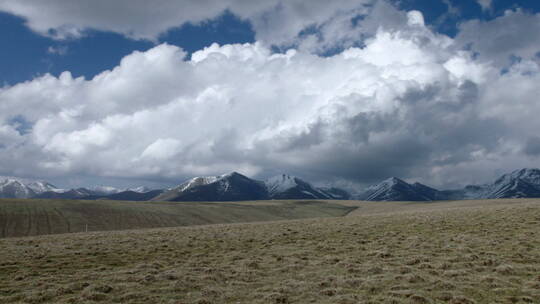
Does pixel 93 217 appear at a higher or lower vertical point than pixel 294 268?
lower

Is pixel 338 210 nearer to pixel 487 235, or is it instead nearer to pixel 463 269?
pixel 487 235

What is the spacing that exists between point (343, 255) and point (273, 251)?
18.2 feet

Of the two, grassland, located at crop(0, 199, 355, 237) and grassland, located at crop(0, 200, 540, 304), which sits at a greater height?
grassland, located at crop(0, 200, 540, 304)

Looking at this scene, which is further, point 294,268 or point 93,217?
point 93,217

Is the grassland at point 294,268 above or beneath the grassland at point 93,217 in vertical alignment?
above

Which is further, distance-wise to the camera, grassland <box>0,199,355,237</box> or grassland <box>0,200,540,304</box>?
grassland <box>0,199,355,237</box>

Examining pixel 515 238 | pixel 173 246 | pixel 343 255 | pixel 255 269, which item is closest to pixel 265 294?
pixel 255 269

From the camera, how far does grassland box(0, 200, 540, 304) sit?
623 inches

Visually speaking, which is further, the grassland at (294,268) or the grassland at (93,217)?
the grassland at (93,217)

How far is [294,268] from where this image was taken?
21.5m

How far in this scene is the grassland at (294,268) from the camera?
15.8 metres

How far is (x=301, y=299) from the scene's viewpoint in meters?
15.3

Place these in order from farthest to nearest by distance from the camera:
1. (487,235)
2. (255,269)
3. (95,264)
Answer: (487,235) → (95,264) → (255,269)

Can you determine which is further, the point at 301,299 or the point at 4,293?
the point at 4,293
